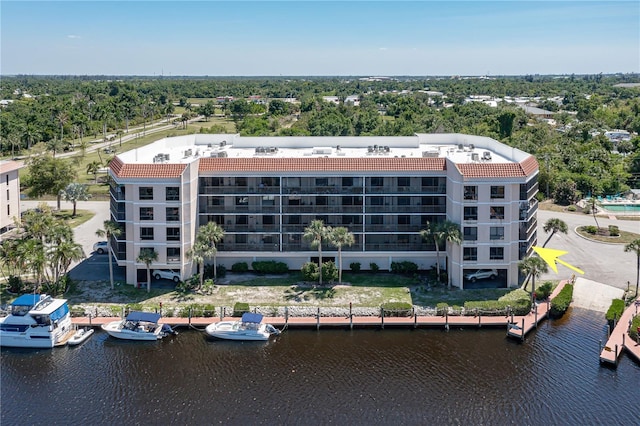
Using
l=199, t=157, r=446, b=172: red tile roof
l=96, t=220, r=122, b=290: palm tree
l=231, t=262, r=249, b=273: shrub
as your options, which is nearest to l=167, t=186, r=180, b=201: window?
l=199, t=157, r=446, b=172: red tile roof

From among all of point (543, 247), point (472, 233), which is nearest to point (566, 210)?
point (543, 247)

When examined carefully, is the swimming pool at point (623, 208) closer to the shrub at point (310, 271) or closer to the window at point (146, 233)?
the shrub at point (310, 271)

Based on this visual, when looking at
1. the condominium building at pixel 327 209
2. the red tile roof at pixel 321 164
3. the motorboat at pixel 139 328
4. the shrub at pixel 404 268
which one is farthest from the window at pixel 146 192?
the shrub at pixel 404 268

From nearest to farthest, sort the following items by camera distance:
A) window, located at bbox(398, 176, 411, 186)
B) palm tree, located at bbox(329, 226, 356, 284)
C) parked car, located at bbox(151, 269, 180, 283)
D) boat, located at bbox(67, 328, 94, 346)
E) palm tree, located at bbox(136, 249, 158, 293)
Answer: boat, located at bbox(67, 328, 94, 346), palm tree, located at bbox(136, 249, 158, 293), palm tree, located at bbox(329, 226, 356, 284), parked car, located at bbox(151, 269, 180, 283), window, located at bbox(398, 176, 411, 186)

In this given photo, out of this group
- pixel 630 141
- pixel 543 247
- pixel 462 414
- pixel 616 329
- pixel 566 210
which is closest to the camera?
pixel 462 414

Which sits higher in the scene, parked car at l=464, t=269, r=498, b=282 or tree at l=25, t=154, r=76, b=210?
tree at l=25, t=154, r=76, b=210

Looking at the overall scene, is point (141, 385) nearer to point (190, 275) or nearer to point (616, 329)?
point (190, 275)

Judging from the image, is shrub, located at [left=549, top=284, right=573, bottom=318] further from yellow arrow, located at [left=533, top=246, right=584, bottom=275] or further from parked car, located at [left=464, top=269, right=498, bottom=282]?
yellow arrow, located at [left=533, top=246, right=584, bottom=275]

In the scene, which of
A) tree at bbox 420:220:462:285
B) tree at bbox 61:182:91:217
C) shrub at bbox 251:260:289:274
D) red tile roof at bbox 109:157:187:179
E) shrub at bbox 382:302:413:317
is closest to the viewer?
shrub at bbox 382:302:413:317
